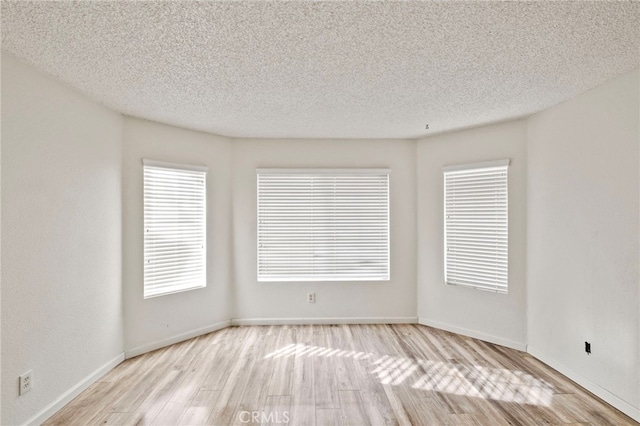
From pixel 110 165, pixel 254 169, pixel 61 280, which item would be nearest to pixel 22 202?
pixel 61 280

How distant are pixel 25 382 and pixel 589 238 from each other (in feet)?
14.9

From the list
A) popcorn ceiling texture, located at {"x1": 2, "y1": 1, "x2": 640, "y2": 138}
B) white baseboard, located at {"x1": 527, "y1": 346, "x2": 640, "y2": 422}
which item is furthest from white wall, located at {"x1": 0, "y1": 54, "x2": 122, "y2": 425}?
white baseboard, located at {"x1": 527, "y1": 346, "x2": 640, "y2": 422}

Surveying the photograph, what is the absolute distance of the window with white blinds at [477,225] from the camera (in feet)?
12.4

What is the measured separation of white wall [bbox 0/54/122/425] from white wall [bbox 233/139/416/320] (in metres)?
1.51

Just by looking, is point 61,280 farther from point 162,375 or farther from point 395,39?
point 395,39

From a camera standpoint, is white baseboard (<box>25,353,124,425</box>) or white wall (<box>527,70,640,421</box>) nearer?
white baseboard (<box>25,353,124,425</box>)

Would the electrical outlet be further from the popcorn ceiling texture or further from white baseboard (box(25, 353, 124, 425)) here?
the popcorn ceiling texture

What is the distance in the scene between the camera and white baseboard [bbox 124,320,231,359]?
3477 millimetres

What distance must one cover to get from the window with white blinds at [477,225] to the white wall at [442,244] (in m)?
0.08

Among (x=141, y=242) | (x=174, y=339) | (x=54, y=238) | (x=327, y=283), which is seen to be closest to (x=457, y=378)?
(x=327, y=283)

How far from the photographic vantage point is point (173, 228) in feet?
12.5

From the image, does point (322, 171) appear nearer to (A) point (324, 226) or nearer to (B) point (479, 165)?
(A) point (324, 226)

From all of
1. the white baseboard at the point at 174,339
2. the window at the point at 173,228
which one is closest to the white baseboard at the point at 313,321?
the white baseboard at the point at 174,339

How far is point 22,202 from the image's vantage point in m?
2.27
